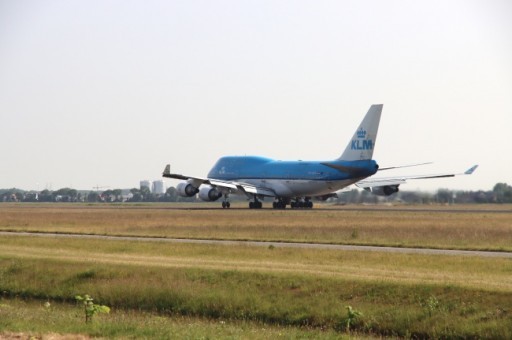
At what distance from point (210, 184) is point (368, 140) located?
17891 mm

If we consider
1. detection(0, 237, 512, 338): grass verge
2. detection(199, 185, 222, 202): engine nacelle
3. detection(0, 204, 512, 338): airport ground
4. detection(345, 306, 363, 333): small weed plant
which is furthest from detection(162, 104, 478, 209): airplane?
detection(345, 306, 363, 333): small weed plant

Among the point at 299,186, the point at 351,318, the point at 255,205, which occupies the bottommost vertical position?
the point at 351,318

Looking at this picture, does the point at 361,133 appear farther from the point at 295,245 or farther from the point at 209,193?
the point at 295,245

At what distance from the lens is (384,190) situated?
96250mm

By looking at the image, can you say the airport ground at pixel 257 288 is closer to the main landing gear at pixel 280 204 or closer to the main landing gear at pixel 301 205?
the main landing gear at pixel 280 204

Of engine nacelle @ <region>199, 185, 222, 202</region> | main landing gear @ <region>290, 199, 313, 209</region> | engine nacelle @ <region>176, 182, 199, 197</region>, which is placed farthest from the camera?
main landing gear @ <region>290, 199, 313, 209</region>

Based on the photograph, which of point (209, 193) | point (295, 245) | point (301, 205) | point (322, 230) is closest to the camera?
point (295, 245)

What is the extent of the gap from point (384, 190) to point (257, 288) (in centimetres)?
6869

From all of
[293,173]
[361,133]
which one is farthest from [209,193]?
[361,133]

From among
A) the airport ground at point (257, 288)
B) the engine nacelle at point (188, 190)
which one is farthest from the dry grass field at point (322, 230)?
the engine nacelle at point (188, 190)

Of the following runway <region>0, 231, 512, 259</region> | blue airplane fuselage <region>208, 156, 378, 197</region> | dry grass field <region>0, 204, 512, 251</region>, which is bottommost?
runway <region>0, 231, 512, 259</region>

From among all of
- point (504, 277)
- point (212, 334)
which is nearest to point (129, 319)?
point (212, 334)

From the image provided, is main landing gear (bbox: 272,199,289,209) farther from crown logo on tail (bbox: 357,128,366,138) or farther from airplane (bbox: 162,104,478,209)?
crown logo on tail (bbox: 357,128,366,138)

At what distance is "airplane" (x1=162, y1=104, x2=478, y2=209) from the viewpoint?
8412cm
